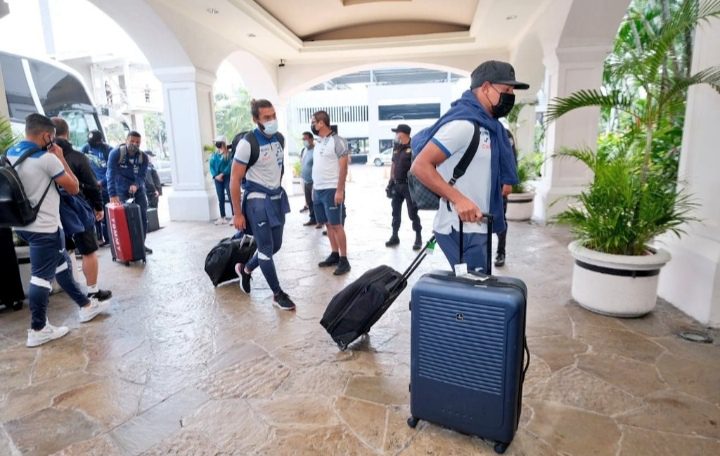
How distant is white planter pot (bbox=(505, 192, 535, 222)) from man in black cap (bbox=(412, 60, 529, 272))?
524cm

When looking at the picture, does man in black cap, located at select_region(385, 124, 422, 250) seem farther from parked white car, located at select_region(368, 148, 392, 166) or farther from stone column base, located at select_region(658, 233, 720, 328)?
parked white car, located at select_region(368, 148, 392, 166)

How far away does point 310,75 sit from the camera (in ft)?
35.2

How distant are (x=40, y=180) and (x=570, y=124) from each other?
6530 mm

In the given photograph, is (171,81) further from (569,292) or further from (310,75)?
(569,292)

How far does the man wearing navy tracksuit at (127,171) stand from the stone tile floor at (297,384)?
1627 millimetres

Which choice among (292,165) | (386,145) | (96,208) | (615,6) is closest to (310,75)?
(292,165)

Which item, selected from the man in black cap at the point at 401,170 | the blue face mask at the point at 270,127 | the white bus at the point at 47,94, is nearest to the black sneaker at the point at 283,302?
the blue face mask at the point at 270,127

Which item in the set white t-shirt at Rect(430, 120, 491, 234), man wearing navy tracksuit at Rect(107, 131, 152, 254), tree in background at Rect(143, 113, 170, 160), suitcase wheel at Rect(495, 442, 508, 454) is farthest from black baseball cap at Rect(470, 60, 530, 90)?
tree in background at Rect(143, 113, 170, 160)

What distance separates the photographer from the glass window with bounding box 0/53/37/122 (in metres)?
7.18

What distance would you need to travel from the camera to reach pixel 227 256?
3.96m

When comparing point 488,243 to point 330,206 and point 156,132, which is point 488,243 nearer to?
point 330,206

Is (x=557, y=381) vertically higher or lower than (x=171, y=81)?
lower

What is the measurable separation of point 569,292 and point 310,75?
28.8ft

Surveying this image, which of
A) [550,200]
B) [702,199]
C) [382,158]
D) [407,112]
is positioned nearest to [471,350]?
[702,199]
